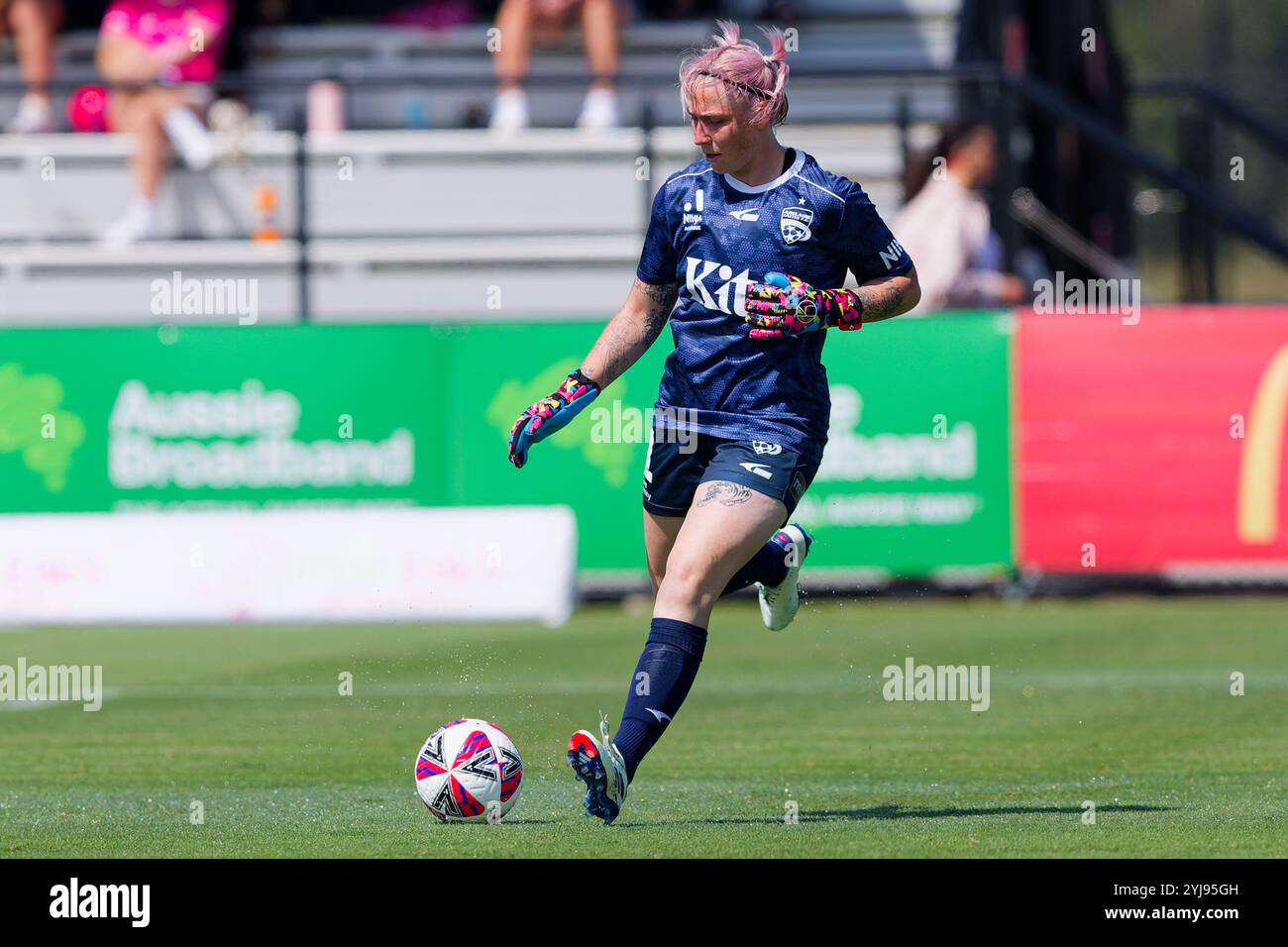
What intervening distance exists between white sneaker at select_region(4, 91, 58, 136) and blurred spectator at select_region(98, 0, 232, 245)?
568 mm

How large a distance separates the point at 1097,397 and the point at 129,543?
22.0 ft

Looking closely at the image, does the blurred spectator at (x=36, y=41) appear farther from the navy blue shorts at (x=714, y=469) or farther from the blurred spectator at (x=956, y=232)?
the navy blue shorts at (x=714, y=469)

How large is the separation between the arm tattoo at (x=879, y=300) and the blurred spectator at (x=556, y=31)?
10.9m

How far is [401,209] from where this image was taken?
1931 cm

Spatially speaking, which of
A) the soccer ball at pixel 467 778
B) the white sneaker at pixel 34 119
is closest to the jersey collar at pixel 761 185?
the soccer ball at pixel 467 778

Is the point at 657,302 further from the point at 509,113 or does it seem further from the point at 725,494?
the point at 509,113

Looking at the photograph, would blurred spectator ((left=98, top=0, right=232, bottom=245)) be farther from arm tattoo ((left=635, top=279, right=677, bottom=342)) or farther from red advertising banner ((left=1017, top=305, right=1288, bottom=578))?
arm tattoo ((left=635, top=279, right=677, bottom=342))

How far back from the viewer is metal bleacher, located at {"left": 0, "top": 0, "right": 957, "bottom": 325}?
18.7m

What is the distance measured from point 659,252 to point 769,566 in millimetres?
1229

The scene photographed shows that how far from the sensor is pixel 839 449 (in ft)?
51.7

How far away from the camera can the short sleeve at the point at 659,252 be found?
25.1 feet

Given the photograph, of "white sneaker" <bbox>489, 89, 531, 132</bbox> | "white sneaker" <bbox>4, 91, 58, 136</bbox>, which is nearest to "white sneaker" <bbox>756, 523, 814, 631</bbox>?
"white sneaker" <bbox>489, 89, 531, 132</bbox>

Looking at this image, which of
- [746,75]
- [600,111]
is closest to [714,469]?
[746,75]

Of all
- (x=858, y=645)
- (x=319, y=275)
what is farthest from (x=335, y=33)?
(x=858, y=645)
